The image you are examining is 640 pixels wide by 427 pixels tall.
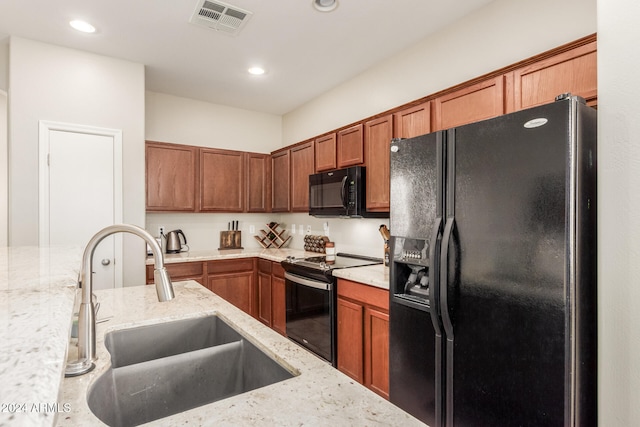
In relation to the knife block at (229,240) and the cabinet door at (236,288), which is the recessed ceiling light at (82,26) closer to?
the cabinet door at (236,288)

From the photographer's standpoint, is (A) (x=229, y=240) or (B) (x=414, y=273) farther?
(A) (x=229, y=240)

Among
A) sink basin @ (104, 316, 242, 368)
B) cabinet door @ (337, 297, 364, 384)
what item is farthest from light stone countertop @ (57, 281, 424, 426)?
cabinet door @ (337, 297, 364, 384)

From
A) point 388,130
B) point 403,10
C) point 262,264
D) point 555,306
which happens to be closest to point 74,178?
point 262,264

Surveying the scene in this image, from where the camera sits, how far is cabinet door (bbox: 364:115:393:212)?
271 centimetres

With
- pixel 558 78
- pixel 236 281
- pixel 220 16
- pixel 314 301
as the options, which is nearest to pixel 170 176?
pixel 236 281

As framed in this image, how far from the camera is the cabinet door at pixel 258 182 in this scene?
4.26 metres

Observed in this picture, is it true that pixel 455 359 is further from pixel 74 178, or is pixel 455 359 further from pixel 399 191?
pixel 74 178

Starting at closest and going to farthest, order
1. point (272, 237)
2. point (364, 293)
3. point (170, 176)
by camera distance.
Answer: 1. point (364, 293)
2. point (170, 176)
3. point (272, 237)

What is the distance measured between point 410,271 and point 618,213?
1.02 meters

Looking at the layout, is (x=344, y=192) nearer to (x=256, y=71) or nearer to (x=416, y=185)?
(x=416, y=185)

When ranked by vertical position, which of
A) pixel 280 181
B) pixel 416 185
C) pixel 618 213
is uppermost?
pixel 280 181

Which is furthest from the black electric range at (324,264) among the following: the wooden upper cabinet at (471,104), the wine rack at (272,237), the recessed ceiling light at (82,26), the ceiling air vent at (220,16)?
the recessed ceiling light at (82,26)

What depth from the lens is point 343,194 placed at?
2.96 m

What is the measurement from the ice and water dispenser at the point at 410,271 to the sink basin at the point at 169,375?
3.20ft
